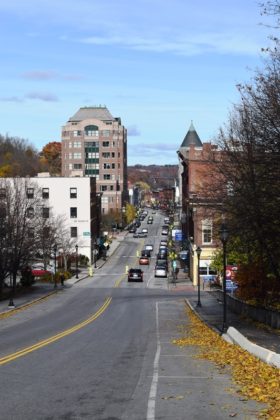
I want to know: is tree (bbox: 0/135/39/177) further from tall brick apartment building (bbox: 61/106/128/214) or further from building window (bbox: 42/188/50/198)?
building window (bbox: 42/188/50/198)

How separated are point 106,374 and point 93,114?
168 meters

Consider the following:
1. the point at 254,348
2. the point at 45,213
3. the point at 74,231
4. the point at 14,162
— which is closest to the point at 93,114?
the point at 14,162

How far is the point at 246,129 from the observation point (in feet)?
83.6

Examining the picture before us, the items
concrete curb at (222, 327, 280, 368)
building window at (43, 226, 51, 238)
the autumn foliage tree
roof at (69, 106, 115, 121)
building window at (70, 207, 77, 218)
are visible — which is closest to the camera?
concrete curb at (222, 327, 280, 368)

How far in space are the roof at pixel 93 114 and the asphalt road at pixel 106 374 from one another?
146 metres

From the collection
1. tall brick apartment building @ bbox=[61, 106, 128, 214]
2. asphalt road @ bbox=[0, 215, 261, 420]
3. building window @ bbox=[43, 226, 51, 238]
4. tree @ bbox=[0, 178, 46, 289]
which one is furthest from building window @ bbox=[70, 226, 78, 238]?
tall brick apartment building @ bbox=[61, 106, 128, 214]

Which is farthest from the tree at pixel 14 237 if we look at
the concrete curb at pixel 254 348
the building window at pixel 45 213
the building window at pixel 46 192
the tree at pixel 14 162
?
the tree at pixel 14 162

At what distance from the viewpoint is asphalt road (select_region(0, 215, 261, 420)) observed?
10.0m

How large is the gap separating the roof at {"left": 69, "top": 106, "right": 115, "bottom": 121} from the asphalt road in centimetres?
14575

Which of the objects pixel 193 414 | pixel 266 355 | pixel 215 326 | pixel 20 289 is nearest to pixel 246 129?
pixel 215 326

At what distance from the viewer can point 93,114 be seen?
179500 millimetres

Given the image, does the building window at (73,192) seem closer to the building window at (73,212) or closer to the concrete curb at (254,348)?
the building window at (73,212)

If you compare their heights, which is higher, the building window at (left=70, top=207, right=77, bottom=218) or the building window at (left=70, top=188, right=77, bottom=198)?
the building window at (left=70, top=188, right=77, bottom=198)

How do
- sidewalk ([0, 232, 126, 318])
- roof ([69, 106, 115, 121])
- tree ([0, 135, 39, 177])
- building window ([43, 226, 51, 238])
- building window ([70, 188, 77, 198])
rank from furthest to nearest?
roof ([69, 106, 115, 121])
tree ([0, 135, 39, 177])
building window ([70, 188, 77, 198])
building window ([43, 226, 51, 238])
sidewalk ([0, 232, 126, 318])
